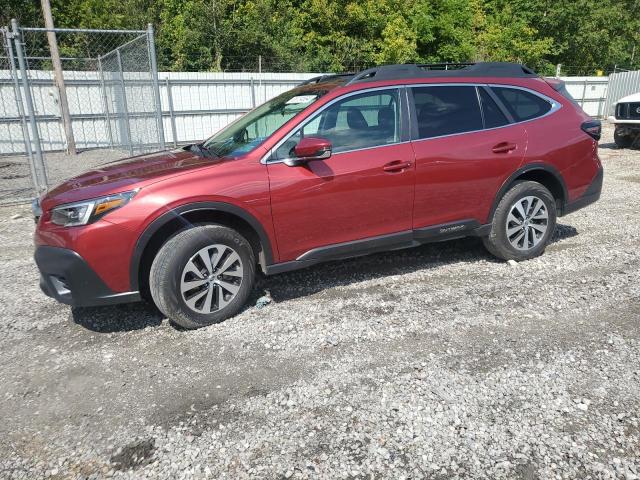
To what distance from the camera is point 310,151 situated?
3707mm

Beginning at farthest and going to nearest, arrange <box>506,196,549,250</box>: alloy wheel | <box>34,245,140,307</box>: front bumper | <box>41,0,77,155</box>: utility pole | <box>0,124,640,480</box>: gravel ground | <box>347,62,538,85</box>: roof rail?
<box>41,0,77,155</box>: utility pole → <box>506,196,549,250</box>: alloy wheel → <box>347,62,538,85</box>: roof rail → <box>34,245,140,307</box>: front bumper → <box>0,124,640,480</box>: gravel ground

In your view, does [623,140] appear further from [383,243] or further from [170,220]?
[170,220]

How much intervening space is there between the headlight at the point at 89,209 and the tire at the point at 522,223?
3244 millimetres

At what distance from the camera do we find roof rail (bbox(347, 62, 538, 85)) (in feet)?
14.2

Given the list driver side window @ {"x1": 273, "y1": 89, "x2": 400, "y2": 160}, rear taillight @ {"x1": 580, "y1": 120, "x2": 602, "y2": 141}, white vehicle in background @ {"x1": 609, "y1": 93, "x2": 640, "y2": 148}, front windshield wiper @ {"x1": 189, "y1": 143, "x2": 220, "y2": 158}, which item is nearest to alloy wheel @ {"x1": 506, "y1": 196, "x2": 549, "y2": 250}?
rear taillight @ {"x1": 580, "y1": 120, "x2": 602, "y2": 141}

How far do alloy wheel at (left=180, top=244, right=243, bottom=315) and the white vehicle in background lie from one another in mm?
11462

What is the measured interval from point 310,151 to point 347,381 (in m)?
1.64

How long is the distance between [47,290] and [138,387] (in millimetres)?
1084

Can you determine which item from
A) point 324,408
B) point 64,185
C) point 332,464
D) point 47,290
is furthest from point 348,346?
point 64,185

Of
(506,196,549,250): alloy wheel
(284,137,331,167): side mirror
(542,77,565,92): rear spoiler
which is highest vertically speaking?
(542,77,565,92): rear spoiler

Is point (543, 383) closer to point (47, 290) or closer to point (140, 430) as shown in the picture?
point (140, 430)

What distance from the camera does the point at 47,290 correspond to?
11.8 ft

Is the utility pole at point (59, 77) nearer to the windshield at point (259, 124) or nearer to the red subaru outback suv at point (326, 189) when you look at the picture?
the windshield at point (259, 124)

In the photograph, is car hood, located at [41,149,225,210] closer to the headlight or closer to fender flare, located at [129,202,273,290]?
the headlight
